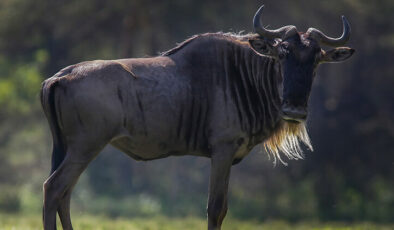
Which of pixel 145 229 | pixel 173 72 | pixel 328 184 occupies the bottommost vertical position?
pixel 328 184

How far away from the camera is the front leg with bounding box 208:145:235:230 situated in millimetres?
7234

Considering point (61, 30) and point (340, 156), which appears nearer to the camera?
point (340, 156)

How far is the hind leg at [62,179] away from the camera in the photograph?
6.73 meters

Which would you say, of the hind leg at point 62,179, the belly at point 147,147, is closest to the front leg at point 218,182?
the belly at point 147,147

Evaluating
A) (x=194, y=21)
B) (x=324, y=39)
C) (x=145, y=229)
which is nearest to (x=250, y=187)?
(x=194, y=21)

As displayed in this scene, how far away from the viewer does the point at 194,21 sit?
1884 cm

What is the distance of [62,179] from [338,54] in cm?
316

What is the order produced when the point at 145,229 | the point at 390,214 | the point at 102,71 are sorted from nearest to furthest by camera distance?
the point at 102,71, the point at 145,229, the point at 390,214

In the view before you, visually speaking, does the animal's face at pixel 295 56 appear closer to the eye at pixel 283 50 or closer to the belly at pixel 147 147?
the eye at pixel 283 50

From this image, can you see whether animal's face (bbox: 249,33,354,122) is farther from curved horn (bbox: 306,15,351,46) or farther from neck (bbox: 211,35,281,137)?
neck (bbox: 211,35,281,137)

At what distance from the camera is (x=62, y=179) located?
266 inches

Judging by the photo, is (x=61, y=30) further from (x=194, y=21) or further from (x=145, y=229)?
(x=145, y=229)

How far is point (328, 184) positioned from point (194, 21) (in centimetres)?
552

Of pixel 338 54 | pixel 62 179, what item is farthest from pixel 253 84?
pixel 62 179
